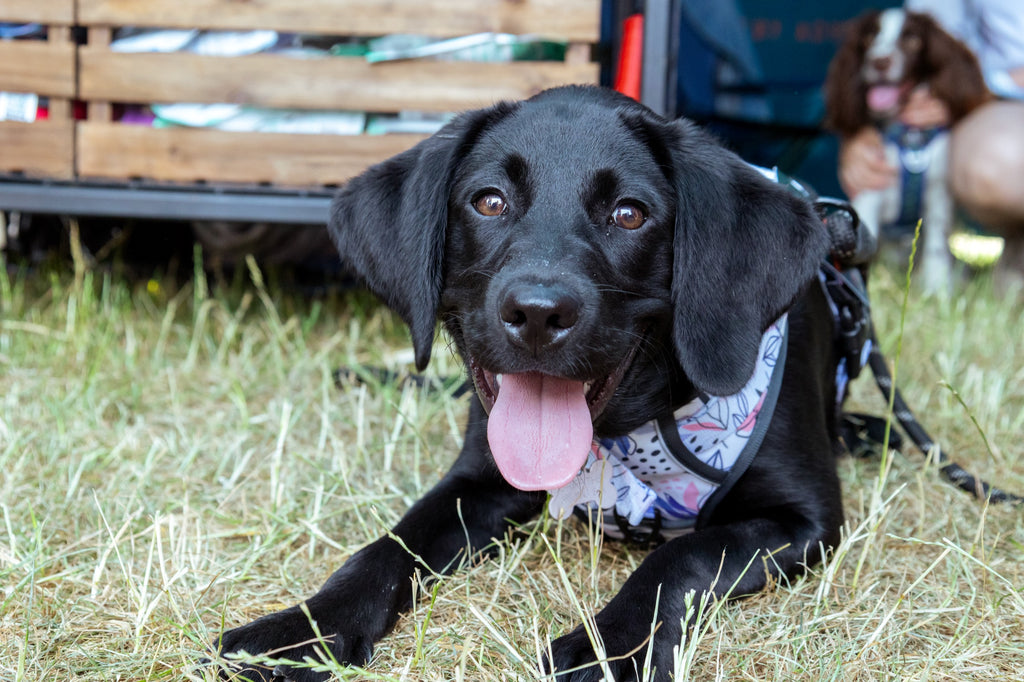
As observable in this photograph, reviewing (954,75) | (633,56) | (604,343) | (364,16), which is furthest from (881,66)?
(604,343)

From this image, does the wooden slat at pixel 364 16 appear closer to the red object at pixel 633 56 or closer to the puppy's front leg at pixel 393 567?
the red object at pixel 633 56

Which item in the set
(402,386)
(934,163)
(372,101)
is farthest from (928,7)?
(402,386)

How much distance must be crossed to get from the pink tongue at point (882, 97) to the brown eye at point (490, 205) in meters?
4.40

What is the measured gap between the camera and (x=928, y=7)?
5.45 meters

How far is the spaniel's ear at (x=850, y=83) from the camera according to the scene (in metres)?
5.46

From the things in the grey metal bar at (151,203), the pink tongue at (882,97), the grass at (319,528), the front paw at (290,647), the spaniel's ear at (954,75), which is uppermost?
the spaniel's ear at (954,75)

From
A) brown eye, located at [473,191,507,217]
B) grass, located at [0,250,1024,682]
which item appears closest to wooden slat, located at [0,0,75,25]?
grass, located at [0,250,1024,682]

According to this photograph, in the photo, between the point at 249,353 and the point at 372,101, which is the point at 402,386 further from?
the point at 372,101

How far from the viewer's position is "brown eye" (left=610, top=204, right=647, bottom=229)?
5.53 feet

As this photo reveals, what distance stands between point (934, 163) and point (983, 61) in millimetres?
620

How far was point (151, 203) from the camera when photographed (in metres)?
3.21

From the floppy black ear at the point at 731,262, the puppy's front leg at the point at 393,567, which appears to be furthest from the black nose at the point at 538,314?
the puppy's front leg at the point at 393,567

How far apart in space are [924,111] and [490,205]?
4499 mm

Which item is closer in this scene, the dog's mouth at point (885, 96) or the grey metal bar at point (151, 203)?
the grey metal bar at point (151, 203)
